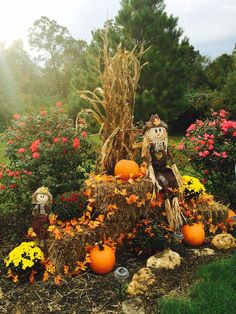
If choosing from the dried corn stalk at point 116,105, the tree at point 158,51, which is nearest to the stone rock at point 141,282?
the dried corn stalk at point 116,105

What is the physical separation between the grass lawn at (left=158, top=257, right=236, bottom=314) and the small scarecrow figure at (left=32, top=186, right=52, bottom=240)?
1.59 metres

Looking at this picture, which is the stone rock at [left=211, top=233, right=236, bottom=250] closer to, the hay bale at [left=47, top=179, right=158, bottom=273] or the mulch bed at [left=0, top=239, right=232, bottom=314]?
the mulch bed at [left=0, top=239, right=232, bottom=314]

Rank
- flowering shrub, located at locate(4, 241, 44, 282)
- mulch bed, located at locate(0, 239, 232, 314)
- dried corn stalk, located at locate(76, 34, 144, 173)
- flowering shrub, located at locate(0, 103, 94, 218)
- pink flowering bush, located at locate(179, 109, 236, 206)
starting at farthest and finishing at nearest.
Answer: pink flowering bush, located at locate(179, 109, 236, 206) < flowering shrub, located at locate(0, 103, 94, 218) < dried corn stalk, located at locate(76, 34, 144, 173) < flowering shrub, located at locate(4, 241, 44, 282) < mulch bed, located at locate(0, 239, 232, 314)

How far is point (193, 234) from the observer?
15.7 feet

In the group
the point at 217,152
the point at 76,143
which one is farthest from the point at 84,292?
the point at 217,152

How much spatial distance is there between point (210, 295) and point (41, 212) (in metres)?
2.05

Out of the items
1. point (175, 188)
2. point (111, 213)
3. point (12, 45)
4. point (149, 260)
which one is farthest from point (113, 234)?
point (12, 45)

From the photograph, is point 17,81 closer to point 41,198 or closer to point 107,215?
point 41,198

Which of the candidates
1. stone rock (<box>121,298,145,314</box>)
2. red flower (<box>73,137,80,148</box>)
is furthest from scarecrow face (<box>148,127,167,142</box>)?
stone rock (<box>121,298,145,314</box>)

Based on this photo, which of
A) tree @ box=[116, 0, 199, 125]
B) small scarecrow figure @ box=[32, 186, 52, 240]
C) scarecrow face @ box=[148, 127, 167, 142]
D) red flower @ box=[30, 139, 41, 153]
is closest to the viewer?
small scarecrow figure @ box=[32, 186, 52, 240]

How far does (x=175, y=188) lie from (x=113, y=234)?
97 cm

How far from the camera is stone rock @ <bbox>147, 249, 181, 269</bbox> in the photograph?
4152 millimetres

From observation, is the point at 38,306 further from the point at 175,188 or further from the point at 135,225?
the point at 175,188

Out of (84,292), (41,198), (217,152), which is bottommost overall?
(84,292)
